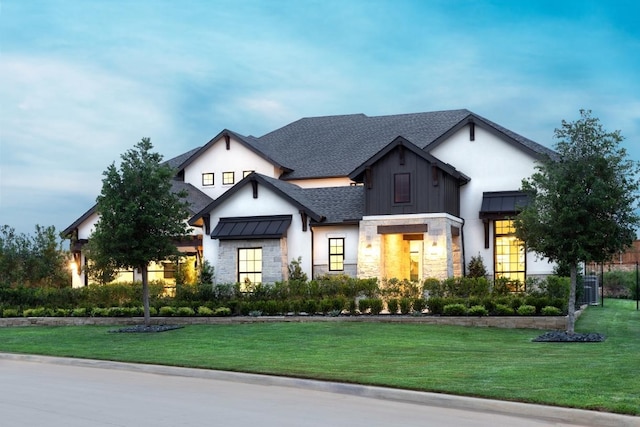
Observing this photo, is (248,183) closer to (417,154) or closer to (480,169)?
(417,154)

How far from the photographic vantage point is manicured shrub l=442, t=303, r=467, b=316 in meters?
26.6

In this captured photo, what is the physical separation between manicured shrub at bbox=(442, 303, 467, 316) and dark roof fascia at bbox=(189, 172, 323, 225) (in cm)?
844

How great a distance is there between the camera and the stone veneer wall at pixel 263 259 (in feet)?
108

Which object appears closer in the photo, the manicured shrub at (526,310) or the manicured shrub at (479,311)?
the manicured shrub at (526,310)

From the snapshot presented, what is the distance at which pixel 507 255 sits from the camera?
3253cm

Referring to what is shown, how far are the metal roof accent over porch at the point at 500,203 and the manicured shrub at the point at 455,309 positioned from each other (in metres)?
6.62

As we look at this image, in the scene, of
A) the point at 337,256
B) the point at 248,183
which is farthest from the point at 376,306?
the point at 248,183

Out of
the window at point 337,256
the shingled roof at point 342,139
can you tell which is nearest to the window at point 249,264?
the window at point 337,256

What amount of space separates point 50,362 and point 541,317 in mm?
15085

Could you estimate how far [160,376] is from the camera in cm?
1578

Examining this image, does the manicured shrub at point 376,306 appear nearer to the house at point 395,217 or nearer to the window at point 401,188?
the house at point 395,217

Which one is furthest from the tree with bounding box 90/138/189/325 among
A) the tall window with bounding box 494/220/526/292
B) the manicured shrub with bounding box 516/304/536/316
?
the tall window with bounding box 494/220/526/292

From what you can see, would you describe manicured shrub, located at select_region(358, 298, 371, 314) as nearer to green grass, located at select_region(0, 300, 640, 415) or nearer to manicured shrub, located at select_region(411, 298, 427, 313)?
green grass, located at select_region(0, 300, 640, 415)

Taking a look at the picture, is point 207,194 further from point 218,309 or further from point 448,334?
point 448,334
